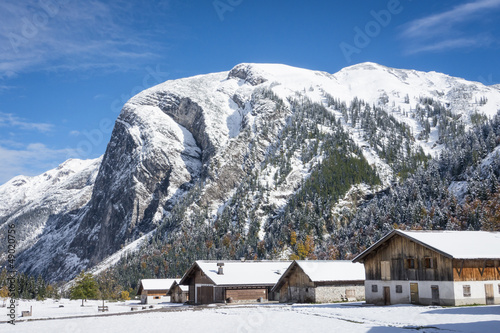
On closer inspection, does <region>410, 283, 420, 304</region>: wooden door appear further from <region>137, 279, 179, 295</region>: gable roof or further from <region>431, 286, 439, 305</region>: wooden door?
<region>137, 279, 179, 295</region>: gable roof

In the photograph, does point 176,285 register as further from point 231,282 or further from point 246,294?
point 246,294

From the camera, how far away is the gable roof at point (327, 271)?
58.2 m

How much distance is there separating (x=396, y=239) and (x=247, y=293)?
25260 mm

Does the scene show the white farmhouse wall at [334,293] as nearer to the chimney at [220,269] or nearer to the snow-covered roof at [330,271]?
the snow-covered roof at [330,271]

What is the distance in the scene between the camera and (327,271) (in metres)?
60.2

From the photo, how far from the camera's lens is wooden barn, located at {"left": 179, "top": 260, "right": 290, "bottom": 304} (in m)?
64.0

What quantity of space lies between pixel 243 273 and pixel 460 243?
108ft

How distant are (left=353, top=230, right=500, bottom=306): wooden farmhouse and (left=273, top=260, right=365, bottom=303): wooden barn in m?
8.03

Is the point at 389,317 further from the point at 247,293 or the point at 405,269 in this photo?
the point at 247,293

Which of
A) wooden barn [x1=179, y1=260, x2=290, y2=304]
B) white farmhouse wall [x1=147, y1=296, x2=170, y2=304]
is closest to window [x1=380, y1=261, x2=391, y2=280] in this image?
wooden barn [x1=179, y1=260, x2=290, y2=304]

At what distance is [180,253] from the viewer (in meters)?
178

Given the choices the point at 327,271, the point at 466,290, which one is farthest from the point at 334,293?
the point at 466,290

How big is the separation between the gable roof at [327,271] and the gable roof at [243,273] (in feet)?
11.1

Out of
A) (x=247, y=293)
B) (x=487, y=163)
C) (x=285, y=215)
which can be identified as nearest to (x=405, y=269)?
(x=247, y=293)
